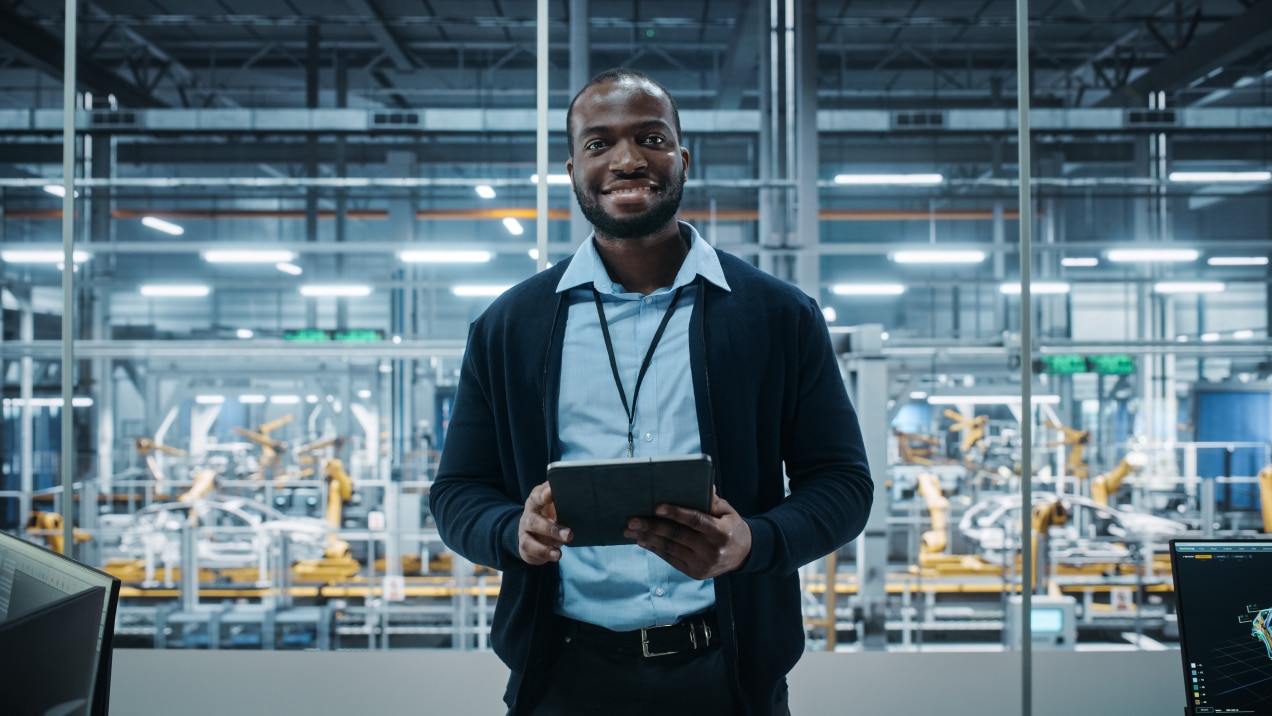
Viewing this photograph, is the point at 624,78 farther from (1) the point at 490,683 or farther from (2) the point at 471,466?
(1) the point at 490,683

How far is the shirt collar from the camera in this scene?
1.13 m

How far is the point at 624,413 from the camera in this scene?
109 cm

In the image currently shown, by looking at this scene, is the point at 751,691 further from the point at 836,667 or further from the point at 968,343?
the point at 968,343

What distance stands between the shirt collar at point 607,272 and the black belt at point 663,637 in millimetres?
475

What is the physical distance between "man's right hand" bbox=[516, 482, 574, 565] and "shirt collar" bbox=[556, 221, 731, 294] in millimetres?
353

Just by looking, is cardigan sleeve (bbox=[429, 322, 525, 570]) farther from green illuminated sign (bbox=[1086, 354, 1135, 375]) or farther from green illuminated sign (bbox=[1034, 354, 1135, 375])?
green illuminated sign (bbox=[1086, 354, 1135, 375])

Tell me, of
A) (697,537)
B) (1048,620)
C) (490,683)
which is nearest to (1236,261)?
(1048,620)

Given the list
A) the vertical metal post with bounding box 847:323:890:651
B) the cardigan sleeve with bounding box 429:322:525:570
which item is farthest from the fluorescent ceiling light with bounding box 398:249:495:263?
the cardigan sleeve with bounding box 429:322:525:570

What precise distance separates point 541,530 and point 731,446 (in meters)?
0.30

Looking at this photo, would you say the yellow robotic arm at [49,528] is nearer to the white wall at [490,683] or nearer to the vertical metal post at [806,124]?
the white wall at [490,683]

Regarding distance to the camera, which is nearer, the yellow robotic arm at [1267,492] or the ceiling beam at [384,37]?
the yellow robotic arm at [1267,492]

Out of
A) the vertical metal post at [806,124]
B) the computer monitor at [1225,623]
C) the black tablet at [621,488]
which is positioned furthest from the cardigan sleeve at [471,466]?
the vertical metal post at [806,124]

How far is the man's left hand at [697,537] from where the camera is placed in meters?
0.88

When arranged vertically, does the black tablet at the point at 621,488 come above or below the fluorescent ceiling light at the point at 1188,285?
below
